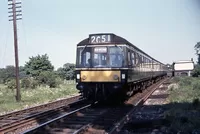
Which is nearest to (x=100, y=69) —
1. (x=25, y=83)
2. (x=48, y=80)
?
(x=25, y=83)

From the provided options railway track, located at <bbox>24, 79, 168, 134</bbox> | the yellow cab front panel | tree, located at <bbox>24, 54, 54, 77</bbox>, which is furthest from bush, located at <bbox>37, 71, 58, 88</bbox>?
railway track, located at <bbox>24, 79, 168, 134</bbox>

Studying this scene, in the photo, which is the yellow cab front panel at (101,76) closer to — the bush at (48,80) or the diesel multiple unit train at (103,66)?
the diesel multiple unit train at (103,66)

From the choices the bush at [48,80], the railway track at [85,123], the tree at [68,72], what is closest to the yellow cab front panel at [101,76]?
the railway track at [85,123]

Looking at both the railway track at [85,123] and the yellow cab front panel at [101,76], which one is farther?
the yellow cab front panel at [101,76]

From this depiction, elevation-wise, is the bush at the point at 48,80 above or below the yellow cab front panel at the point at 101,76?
below

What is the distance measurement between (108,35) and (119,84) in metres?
2.31

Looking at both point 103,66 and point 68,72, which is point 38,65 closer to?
point 68,72

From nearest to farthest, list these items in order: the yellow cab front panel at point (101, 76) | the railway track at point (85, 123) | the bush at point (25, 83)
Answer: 1. the railway track at point (85, 123)
2. the yellow cab front panel at point (101, 76)
3. the bush at point (25, 83)

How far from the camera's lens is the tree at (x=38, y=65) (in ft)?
184

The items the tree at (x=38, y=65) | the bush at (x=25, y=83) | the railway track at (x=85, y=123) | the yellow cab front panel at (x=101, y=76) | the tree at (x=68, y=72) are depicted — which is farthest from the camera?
the tree at (x=68, y=72)

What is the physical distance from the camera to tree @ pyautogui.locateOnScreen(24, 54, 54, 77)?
56000 mm

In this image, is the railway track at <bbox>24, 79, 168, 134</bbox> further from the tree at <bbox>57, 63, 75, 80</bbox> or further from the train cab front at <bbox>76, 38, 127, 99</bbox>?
the tree at <bbox>57, 63, 75, 80</bbox>

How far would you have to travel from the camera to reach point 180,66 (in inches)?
2382

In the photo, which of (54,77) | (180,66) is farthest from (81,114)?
(180,66)
